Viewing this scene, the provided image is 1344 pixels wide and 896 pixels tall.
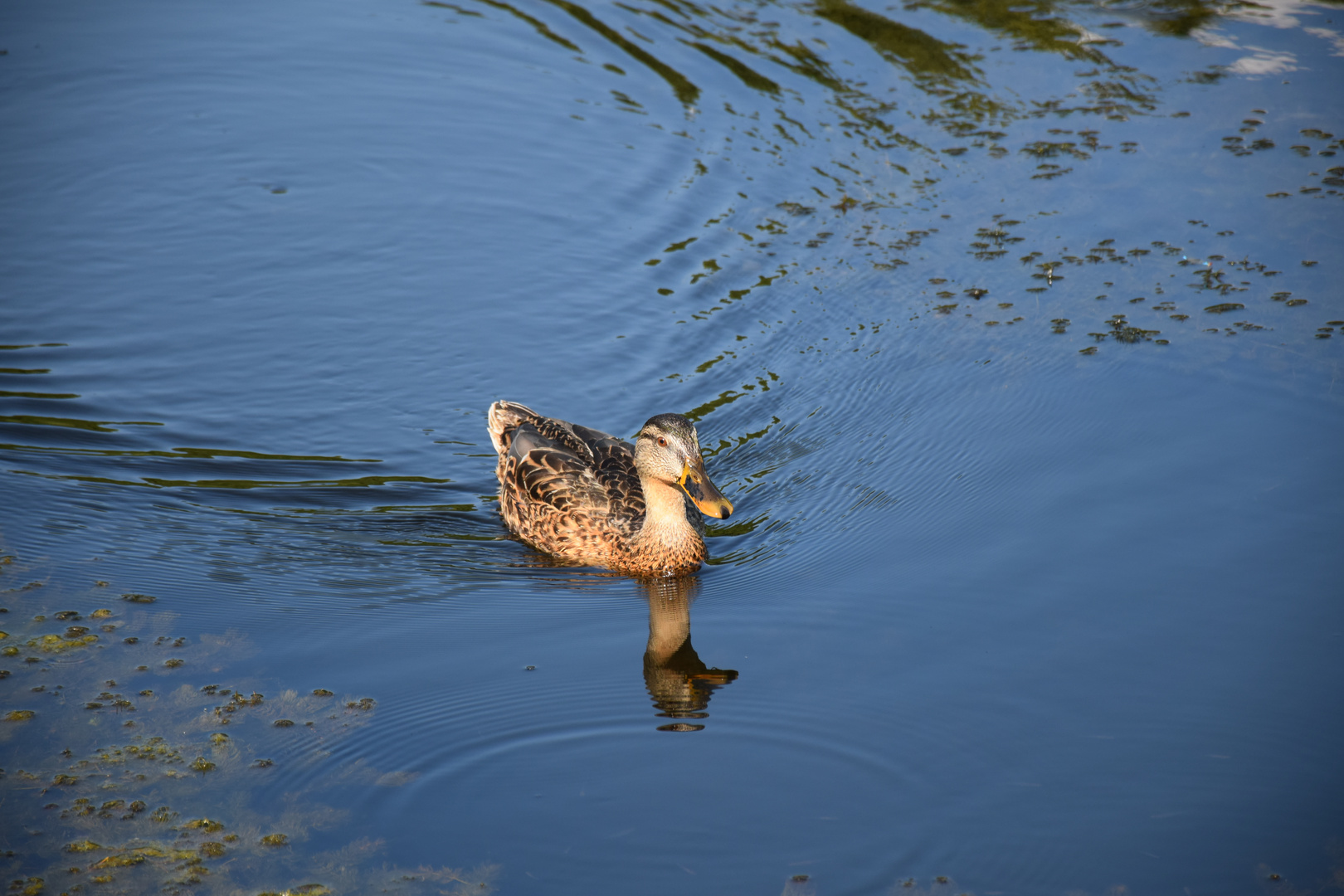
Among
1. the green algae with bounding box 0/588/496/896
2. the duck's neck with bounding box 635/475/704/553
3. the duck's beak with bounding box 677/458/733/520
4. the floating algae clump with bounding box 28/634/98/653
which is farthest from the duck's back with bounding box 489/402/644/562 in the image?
the floating algae clump with bounding box 28/634/98/653

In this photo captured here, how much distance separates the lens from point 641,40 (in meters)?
14.9

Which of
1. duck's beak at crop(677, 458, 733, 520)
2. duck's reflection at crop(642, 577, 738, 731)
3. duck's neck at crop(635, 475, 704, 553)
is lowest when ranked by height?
duck's reflection at crop(642, 577, 738, 731)

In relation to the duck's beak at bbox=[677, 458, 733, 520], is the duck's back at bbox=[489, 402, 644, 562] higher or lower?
lower

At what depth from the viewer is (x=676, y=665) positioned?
628 cm

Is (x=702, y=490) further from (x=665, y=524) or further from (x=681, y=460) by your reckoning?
(x=665, y=524)

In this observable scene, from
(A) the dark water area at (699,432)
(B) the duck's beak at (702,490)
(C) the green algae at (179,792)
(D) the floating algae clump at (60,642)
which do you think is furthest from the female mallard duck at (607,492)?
(D) the floating algae clump at (60,642)

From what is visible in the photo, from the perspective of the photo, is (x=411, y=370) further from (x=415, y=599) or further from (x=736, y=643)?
(x=736, y=643)

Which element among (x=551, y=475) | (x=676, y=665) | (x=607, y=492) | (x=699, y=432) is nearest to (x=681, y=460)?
(x=607, y=492)

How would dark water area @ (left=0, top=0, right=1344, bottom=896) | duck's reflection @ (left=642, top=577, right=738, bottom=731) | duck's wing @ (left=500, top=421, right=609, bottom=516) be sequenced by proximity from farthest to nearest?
duck's wing @ (left=500, top=421, right=609, bottom=516)
duck's reflection @ (left=642, top=577, right=738, bottom=731)
dark water area @ (left=0, top=0, right=1344, bottom=896)

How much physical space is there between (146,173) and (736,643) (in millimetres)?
8847

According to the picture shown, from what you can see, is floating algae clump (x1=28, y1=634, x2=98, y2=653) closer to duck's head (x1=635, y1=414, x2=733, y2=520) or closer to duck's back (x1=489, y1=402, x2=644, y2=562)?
duck's back (x1=489, y1=402, x2=644, y2=562)

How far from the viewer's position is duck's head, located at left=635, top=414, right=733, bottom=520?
6.98 metres

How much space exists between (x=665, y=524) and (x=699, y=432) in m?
1.65

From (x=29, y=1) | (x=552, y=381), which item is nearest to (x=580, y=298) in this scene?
(x=552, y=381)
